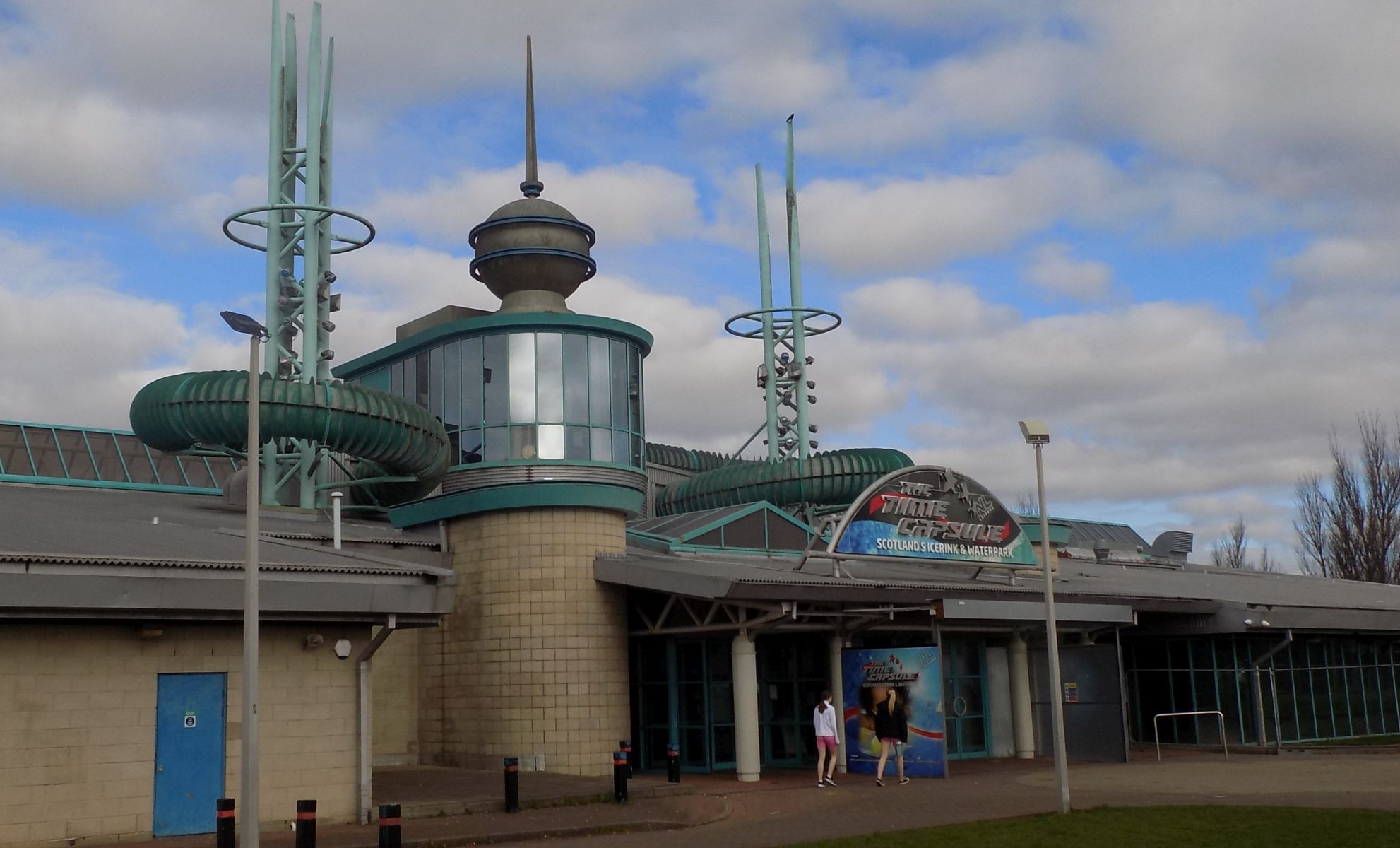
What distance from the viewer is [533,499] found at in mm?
26594

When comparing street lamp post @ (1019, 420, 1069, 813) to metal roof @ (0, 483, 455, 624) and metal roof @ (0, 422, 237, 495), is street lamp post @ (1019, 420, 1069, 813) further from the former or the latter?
metal roof @ (0, 422, 237, 495)

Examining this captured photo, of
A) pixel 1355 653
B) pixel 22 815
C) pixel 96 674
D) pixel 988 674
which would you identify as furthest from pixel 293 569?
pixel 1355 653

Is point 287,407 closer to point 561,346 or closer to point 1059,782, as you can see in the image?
point 561,346

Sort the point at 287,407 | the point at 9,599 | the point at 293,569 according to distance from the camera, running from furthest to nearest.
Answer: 1. the point at 287,407
2. the point at 293,569
3. the point at 9,599

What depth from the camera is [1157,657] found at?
34.2 m

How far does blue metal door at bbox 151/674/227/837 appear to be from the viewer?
58.7 feet

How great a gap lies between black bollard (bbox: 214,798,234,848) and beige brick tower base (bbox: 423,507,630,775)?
1058cm

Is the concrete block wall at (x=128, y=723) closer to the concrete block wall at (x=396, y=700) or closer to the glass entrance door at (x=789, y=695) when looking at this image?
the concrete block wall at (x=396, y=700)

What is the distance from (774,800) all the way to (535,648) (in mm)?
6203

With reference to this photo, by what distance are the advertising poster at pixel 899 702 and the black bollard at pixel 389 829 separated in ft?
38.2

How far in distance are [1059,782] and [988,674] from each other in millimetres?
12254

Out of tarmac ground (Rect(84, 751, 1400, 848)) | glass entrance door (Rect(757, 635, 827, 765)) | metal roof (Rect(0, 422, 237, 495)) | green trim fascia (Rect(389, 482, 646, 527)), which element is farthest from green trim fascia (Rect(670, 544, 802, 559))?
metal roof (Rect(0, 422, 237, 495))

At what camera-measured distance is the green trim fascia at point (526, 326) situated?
2892cm

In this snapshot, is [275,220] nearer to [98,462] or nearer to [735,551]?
[98,462]
